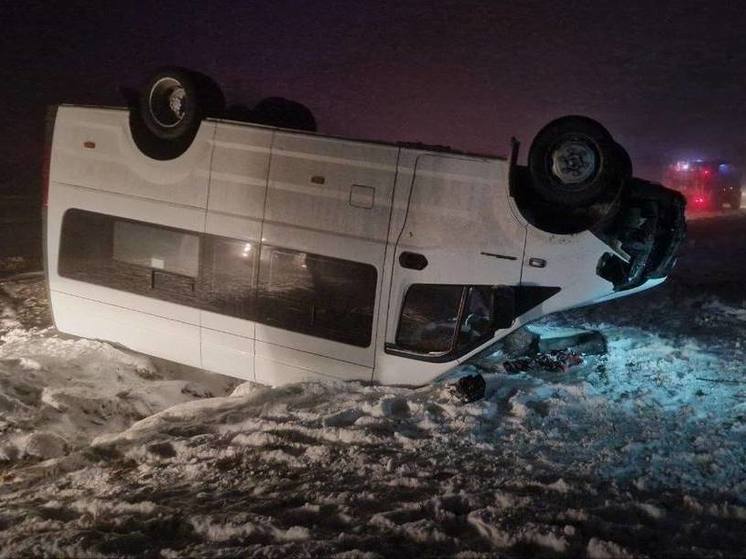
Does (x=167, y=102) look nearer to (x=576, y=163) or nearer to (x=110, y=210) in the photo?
(x=110, y=210)

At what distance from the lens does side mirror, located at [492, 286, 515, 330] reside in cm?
456

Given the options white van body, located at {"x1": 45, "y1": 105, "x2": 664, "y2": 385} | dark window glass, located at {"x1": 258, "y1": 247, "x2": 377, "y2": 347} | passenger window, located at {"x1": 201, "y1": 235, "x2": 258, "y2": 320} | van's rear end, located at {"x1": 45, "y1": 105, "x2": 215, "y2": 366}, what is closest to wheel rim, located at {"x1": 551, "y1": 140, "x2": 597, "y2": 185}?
white van body, located at {"x1": 45, "y1": 105, "x2": 664, "y2": 385}

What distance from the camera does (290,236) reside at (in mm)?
5008

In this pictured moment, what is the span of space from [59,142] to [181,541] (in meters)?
4.45

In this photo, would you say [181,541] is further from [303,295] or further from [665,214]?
[665,214]

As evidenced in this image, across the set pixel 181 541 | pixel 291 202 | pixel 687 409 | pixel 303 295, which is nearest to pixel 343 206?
pixel 291 202

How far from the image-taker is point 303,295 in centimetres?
503

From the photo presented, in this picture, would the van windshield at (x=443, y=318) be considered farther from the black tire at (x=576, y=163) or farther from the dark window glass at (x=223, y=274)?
the black tire at (x=576, y=163)

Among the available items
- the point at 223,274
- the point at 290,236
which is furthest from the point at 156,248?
the point at 290,236

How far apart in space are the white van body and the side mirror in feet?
0.23

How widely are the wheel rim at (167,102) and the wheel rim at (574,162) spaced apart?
3.20 metres

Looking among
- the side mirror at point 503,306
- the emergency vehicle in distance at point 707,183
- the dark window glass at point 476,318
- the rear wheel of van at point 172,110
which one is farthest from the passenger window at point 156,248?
the emergency vehicle in distance at point 707,183

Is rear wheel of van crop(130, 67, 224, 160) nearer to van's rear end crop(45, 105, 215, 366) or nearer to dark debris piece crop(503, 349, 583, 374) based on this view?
van's rear end crop(45, 105, 215, 366)

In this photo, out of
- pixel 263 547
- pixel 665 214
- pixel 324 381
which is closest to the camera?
pixel 263 547
